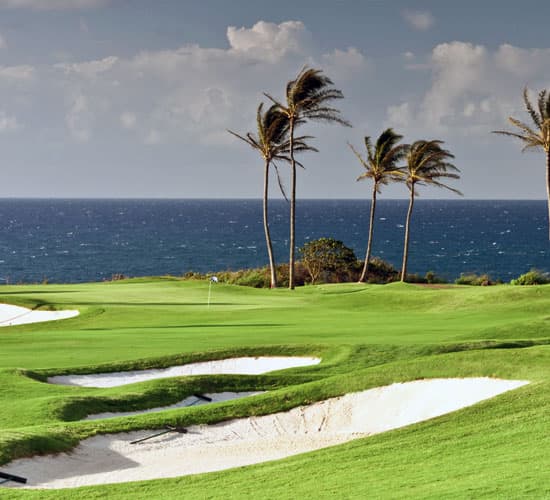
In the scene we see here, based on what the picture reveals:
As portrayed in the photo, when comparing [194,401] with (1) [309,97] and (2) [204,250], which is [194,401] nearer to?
(1) [309,97]

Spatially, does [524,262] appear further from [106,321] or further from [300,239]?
[106,321]

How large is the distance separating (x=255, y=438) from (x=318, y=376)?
3.82 m

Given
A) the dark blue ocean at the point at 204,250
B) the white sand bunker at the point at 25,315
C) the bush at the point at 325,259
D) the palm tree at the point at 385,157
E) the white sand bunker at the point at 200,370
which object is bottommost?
the dark blue ocean at the point at 204,250

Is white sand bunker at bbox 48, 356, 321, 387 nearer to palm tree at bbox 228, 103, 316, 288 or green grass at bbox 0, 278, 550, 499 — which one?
green grass at bbox 0, 278, 550, 499

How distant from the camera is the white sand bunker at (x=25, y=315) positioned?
3206 centimetres

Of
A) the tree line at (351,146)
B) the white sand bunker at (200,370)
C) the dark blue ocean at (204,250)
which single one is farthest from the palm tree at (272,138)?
the dark blue ocean at (204,250)

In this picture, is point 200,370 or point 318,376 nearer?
point 318,376

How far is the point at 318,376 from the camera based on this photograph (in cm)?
1948

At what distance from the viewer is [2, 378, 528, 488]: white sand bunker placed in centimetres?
1365

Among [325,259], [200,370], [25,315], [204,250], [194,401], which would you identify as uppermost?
[325,259]

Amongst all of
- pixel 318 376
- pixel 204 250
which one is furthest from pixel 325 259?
pixel 204 250

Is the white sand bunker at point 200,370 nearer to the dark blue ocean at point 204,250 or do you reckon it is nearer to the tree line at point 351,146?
the tree line at point 351,146

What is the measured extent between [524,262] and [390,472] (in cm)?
11304

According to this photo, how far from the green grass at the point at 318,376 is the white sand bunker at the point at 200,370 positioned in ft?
0.90
